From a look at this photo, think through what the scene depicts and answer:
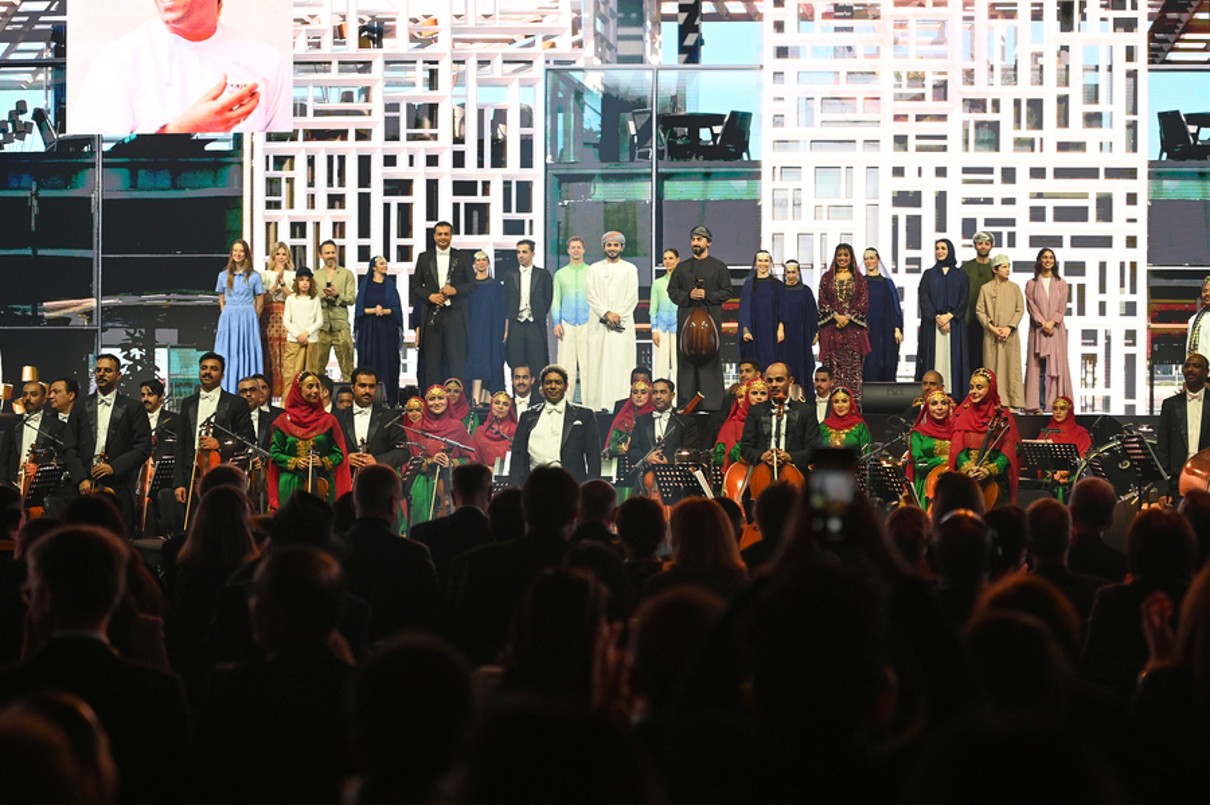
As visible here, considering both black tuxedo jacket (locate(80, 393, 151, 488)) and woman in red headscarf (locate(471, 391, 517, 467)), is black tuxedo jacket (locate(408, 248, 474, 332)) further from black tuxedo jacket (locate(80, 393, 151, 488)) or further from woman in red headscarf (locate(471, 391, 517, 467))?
black tuxedo jacket (locate(80, 393, 151, 488))

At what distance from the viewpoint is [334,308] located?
45.7ft

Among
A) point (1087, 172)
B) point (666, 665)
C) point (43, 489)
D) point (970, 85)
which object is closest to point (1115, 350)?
point (1087, 172)

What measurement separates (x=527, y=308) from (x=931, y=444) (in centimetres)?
379

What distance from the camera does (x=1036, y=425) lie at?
12883 mm

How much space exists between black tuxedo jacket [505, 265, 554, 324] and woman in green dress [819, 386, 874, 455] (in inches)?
112

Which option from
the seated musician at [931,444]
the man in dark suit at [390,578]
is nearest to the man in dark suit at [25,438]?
the seated musician at [931,444]

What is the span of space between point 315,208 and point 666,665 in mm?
13206

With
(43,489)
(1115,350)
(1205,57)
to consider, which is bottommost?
(43,489)

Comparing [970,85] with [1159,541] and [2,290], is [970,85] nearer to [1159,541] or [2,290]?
[2,290]

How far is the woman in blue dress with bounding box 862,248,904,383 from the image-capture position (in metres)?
13.5

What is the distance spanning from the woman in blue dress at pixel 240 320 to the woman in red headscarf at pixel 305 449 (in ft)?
8.15

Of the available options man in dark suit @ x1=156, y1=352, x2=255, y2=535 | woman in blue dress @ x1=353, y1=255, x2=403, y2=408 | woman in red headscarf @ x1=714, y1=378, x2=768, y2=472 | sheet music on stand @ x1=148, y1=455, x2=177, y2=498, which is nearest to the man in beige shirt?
woman in blue dress @ x1=353, y1=255, x2=403, y2=408

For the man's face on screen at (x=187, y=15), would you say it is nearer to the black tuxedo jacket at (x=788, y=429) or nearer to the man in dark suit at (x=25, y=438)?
the man in dark suit at (x=25, y=438)

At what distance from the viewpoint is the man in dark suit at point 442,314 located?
44.8ft
